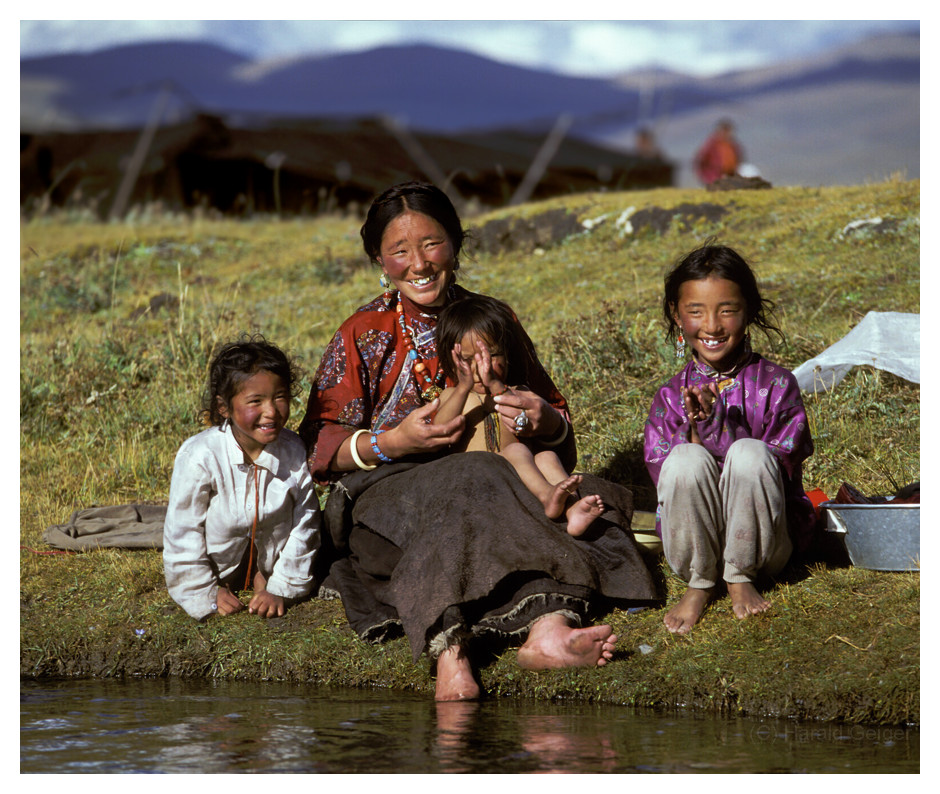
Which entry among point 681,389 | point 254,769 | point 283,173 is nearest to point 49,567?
point 254,769

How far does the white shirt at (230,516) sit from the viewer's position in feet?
15.9

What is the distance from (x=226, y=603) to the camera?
16.4 ft

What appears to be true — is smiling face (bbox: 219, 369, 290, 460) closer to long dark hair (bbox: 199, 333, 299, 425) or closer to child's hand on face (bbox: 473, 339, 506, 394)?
long dark hair (bbox: 199, 333, 299, 425)

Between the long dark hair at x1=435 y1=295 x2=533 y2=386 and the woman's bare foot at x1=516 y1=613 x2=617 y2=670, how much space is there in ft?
3.61

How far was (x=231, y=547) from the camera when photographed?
4.96 meters

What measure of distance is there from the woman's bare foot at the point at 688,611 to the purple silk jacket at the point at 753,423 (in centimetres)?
46

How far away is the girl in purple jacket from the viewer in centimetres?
429

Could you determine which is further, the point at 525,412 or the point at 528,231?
the point at 528,231

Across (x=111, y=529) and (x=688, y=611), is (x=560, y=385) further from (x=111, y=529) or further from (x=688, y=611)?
(x=688, y=611)

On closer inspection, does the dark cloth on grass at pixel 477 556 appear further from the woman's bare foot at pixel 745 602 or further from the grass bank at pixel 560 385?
the woman's bare foot at pixel 745 602

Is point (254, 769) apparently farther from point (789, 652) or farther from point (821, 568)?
point (821, 568)

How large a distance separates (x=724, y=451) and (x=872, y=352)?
8.20 feet

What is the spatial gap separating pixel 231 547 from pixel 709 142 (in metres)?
13.4

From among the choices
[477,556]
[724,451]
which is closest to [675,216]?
[724,451]
